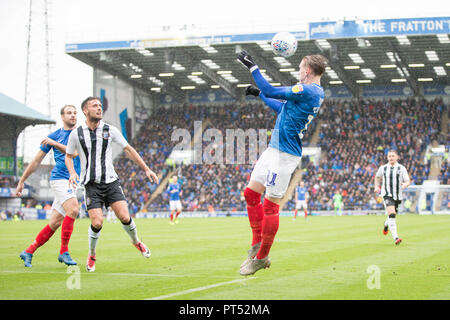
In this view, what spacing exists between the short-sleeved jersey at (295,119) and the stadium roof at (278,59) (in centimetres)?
3114

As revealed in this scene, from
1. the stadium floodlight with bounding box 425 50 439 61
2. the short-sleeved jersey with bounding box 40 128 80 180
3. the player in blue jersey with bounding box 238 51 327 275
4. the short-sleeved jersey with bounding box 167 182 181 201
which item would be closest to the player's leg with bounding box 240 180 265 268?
the player in blue jersey with bounding box 238 51 327 275

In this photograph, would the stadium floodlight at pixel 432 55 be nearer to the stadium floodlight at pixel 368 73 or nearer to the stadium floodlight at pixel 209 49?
the stadium floodlight at pixel 368 73

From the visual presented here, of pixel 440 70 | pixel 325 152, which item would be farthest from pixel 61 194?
pixel 440 70

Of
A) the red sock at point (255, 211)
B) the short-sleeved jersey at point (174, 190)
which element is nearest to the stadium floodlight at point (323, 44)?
the short-sleeved jersey at point (174, 190)

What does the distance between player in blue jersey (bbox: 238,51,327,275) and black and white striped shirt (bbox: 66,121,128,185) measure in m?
2.05

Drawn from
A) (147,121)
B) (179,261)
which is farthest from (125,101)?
(179,261)

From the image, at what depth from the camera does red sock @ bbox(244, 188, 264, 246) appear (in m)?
7.35

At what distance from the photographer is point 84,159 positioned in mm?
8070

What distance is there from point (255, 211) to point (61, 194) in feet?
11.4

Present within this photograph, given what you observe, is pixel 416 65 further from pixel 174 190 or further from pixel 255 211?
pixel 255 211

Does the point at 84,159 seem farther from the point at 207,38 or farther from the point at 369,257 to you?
the point at 207,38

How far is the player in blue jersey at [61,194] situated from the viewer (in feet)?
29.8

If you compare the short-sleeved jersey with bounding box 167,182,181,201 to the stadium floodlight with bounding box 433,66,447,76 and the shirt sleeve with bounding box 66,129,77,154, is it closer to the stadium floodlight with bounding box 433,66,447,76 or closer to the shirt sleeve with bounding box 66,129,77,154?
the shirt sleeve with bounding box 66,129,77,154
